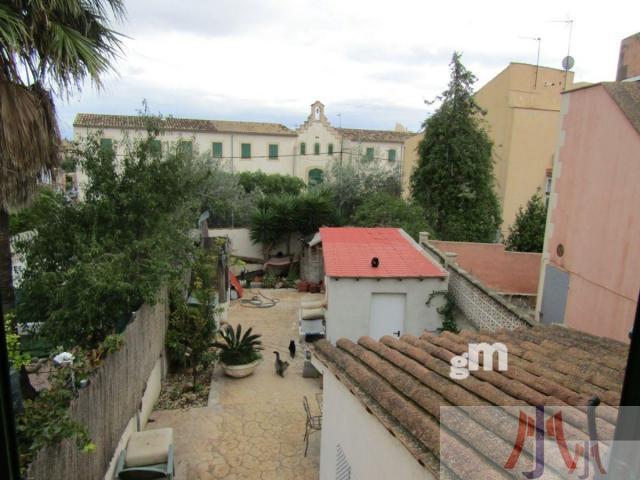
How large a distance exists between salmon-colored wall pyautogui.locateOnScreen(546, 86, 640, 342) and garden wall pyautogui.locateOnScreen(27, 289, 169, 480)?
25.4ft

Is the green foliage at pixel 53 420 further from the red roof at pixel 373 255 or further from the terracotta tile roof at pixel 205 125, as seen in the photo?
the terracotta tile roof at pixel 205 125

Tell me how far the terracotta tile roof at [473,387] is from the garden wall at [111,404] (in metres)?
2.69

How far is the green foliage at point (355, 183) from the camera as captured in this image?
2611cm

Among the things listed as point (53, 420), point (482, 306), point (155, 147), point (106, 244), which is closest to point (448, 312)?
point (482, 306)

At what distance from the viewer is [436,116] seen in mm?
19938

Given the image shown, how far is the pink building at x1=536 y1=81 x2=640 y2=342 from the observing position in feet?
23.1

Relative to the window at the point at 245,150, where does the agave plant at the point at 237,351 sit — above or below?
below

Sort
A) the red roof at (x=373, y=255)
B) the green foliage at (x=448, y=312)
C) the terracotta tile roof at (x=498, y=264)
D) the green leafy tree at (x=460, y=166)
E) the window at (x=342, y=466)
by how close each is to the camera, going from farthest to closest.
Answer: the green leafy tree at (x=460, y=166) → the terracotta tile roof at (x=498, y=264) → the red roof at (x=373, y=255) → the green foliage at (x=448, y=312) → the window at (x=342, y=466)

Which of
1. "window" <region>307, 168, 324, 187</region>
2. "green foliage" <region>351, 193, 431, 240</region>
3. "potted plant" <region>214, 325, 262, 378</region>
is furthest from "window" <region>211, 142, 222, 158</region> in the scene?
"potted plant" <region>214, 325, 262, 378</region>

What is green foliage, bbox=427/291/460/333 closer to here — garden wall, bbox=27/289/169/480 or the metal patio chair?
the metal patio chair

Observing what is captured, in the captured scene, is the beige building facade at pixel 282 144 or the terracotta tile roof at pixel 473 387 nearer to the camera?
the terracotta tile roof at pixel 473 387

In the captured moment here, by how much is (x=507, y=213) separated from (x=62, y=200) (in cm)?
2036

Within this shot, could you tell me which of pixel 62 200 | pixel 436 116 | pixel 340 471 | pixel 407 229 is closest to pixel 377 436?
pixel 340 471

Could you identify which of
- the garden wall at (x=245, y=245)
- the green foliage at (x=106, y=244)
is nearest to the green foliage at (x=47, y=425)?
the green foliage at (x=106, y=244)
